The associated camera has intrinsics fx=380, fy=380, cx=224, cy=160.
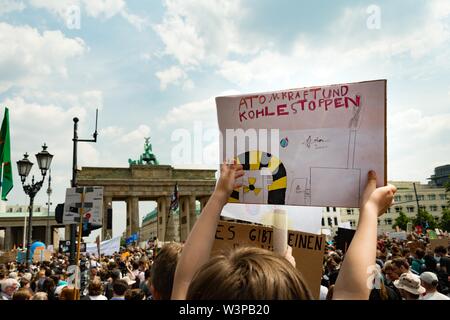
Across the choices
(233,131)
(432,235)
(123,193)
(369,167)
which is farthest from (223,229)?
(123,193)

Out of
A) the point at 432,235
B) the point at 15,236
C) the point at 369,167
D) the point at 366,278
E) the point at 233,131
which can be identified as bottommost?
the point at 15,236

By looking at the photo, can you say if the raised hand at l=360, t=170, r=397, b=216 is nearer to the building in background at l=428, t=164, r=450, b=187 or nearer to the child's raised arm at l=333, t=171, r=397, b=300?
the child's raised arm at l=333, t=171, r=397, b=300

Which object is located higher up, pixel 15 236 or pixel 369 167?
pixel 369 167

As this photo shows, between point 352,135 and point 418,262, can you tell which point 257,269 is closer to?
point 352,135

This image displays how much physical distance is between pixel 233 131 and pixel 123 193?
64.2m

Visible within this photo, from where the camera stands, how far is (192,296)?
3.97ft

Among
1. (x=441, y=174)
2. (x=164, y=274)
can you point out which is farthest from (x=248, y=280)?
(x=441, y=174)

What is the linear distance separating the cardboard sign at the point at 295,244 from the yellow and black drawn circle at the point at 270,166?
57 cm

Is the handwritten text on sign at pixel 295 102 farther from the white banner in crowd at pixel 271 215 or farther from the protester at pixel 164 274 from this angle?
the protester at pixel 164 274

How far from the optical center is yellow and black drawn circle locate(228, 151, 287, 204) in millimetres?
2863

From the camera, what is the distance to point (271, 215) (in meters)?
3.66

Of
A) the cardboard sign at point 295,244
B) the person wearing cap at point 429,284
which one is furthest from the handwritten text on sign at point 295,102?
the person wearing cap at point 429,284

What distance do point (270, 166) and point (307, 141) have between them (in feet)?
1.11
